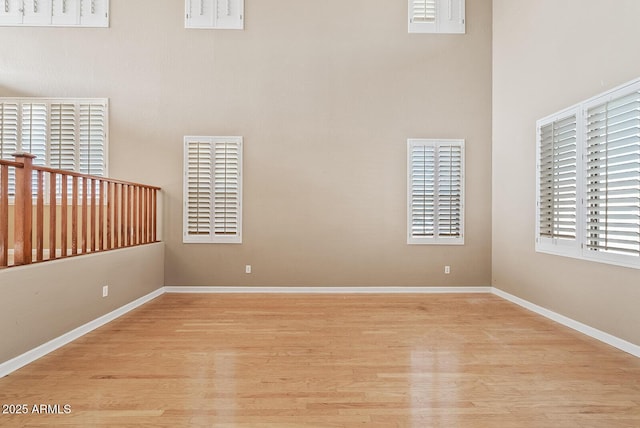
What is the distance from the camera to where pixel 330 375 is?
2576mm

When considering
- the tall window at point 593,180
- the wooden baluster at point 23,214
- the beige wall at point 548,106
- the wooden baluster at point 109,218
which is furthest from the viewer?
the wooden baluster at point 109,218

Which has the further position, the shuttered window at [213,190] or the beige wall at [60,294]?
the shuttered window at [213,190]

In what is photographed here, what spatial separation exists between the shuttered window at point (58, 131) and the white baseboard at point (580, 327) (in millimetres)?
6148

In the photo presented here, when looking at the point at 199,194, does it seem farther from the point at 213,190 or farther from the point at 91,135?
the point at 91,135

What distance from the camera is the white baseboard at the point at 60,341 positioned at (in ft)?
8.62

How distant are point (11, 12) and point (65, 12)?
2.53 feet

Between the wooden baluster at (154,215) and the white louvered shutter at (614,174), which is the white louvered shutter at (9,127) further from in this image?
the white louvered shutter at (614,174)

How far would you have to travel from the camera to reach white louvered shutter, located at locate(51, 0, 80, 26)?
5305 millimetres

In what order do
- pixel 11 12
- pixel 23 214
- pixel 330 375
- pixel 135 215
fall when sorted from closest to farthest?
pixel 330 375 → pixel 23 214 → pixel 135 215 → pixel 11 12

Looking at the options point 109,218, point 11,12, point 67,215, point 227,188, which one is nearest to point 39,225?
point 67,215

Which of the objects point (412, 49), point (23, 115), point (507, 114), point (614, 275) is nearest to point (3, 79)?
point (23, 115)

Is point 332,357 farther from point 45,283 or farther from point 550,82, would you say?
point 550,82

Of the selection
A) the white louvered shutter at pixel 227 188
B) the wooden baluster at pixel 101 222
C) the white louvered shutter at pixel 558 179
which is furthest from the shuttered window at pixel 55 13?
the white louvered shutter at pixel 558 179

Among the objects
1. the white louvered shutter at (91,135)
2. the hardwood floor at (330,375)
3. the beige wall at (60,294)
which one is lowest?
the hardwood floor at (330,375)
